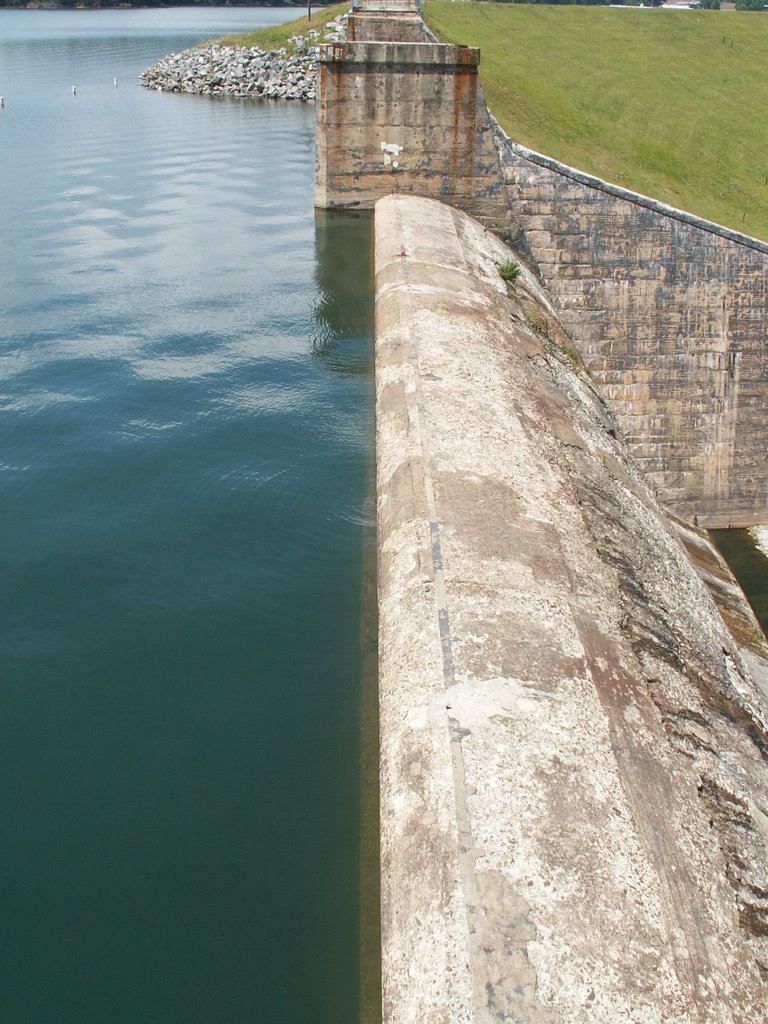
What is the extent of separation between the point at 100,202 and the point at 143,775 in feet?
67.7

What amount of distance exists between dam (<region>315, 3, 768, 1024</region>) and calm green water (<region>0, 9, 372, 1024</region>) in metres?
1.32

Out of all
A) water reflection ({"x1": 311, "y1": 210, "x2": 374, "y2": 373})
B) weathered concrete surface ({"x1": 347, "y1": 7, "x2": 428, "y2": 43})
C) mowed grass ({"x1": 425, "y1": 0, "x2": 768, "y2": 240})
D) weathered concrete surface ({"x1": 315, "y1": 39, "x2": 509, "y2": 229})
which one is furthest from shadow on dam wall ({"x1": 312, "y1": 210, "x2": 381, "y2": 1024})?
weathered concrete surface ({"x1": 347, "y1": 7, "x2": 428, "y2": 43})

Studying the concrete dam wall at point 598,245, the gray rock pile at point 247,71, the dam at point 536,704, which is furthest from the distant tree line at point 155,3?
the dam at point 536,704

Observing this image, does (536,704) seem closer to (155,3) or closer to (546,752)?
(546,752)

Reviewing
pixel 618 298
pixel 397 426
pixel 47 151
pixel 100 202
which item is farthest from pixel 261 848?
pixel 47 151

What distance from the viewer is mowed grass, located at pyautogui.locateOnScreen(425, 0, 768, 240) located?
24.7 metres

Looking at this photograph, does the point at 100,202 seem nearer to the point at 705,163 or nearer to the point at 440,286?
the point at 440,286

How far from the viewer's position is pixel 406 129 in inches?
697

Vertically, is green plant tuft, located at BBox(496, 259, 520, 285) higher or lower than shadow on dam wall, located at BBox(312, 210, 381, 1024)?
higher

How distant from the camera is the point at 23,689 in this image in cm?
772

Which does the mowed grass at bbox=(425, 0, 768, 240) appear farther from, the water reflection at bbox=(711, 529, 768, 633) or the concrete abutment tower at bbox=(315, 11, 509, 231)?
the water reflection at bbox=(711, 529, 768, 633)

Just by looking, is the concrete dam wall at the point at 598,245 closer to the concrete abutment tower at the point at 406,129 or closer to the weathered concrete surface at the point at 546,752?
the concrete abutment tower at the point at 406,129

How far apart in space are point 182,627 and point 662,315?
13118 mm

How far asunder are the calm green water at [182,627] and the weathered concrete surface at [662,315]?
3811 millimetres
